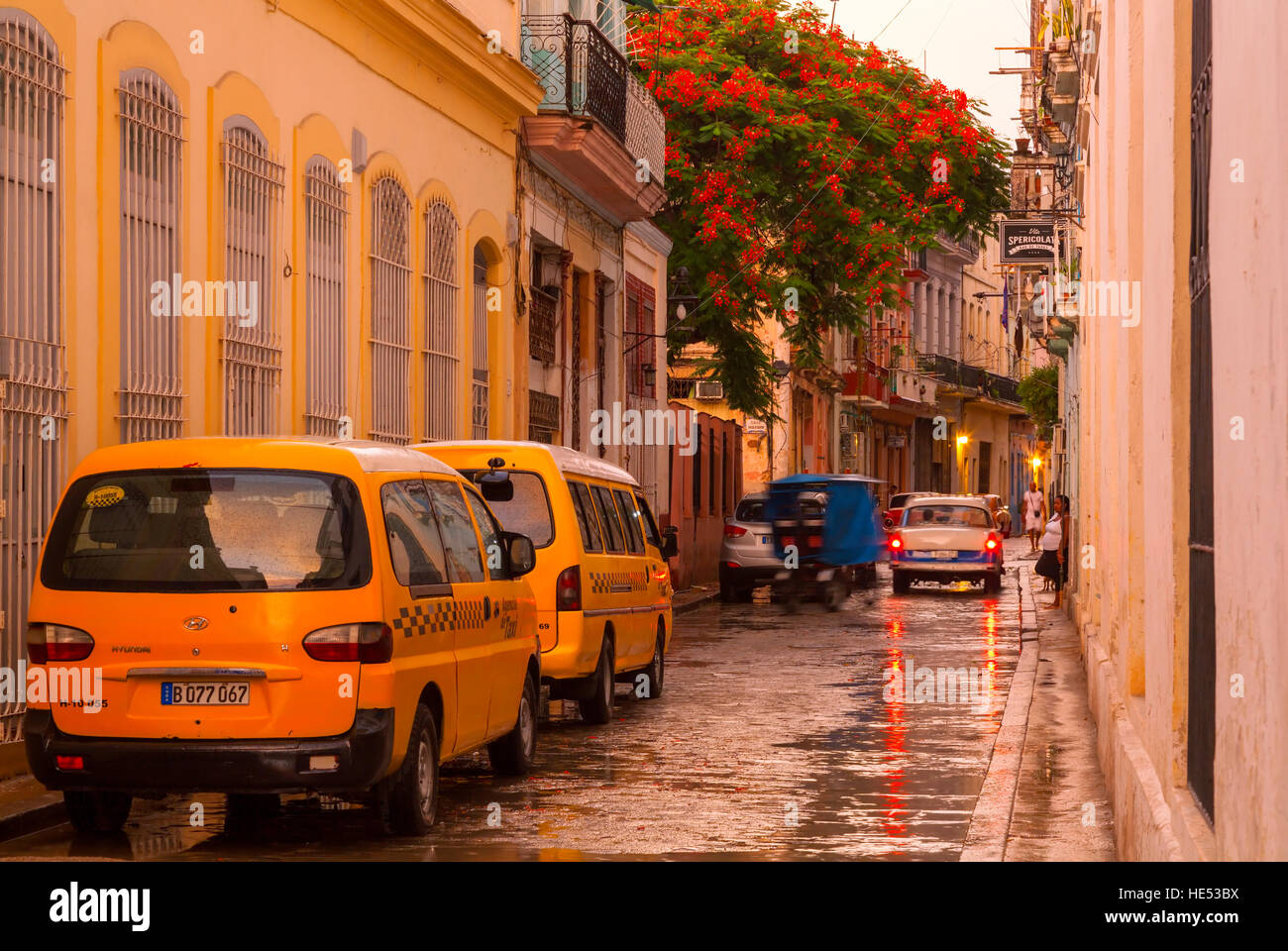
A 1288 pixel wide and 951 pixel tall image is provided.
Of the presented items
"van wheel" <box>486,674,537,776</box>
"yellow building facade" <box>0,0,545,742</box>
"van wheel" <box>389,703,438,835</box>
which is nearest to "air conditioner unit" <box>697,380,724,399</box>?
"yellow building facade" <box>0,0,545,742</box>

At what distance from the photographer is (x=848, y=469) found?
5944cm

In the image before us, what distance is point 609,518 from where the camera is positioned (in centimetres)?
1501

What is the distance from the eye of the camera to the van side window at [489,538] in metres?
11.0

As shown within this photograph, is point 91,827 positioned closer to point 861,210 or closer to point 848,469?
point 861,210

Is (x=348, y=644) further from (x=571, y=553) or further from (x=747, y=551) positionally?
(x=747, y=551)

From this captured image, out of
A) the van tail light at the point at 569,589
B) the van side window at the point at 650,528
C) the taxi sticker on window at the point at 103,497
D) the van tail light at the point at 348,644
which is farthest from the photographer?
the van side window at the point at 650,528

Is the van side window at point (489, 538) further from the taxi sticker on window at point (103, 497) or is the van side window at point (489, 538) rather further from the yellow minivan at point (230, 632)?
the taxi sticker on window at point (103, 497)

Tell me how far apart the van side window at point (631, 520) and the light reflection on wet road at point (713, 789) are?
131cm

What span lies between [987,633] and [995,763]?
39.5ft

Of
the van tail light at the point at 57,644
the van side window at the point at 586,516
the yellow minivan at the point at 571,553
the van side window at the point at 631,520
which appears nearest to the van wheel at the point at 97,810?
the van tail light at the point at 57,644

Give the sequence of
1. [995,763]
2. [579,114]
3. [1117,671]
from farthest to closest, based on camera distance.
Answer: [579,114]
[995,763]
[1117,671]

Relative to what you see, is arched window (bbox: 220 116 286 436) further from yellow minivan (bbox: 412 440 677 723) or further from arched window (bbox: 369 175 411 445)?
arched window (bbox: 369 175 411 445)

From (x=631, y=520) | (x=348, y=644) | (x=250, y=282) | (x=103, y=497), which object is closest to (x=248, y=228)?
(x=250, y=282)
